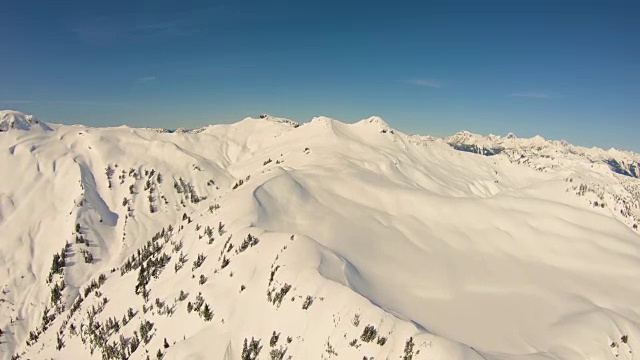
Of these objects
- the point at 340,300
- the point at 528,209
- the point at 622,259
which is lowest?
the point at 340,300

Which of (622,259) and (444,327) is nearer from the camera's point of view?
(444,327)

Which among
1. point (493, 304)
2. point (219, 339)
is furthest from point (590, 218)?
point (219, 339)

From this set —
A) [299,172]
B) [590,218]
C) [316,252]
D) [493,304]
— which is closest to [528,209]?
[590,218]

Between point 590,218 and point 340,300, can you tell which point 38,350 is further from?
point 590,218

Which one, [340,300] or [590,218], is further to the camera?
[590,218]

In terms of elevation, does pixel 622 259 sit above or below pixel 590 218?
below

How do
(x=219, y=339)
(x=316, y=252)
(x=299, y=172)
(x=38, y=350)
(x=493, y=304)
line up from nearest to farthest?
(x=219, y=339) → (x=316, y=252) → (x=493, y=304) → (x=38, y=350) → (x=299, y=172)

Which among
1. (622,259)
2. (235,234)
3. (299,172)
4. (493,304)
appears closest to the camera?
(493,304)

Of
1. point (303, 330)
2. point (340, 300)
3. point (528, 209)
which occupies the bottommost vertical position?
point (303, 330)

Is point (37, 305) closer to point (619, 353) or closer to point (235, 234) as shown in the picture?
point (235, 234)
